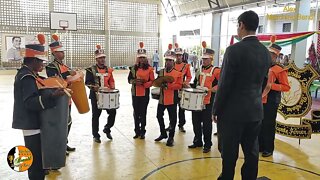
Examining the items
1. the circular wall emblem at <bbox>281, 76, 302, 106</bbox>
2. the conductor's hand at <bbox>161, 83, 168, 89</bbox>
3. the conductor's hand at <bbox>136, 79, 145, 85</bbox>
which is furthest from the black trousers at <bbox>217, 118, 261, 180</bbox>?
the circular wall emblem at <bbox>281, 76, 302, 106</bbox>

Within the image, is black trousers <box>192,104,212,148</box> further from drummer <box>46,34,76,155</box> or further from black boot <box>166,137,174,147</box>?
drummer <box>46,34,76,155</box>

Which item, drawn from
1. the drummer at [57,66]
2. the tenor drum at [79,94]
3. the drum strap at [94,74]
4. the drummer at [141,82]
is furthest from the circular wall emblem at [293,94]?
the drummer at [57,66]

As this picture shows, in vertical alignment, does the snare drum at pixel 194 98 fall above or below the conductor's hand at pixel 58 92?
below

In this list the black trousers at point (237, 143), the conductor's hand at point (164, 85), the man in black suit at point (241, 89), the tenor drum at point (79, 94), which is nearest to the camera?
the man in black suit at point (241, 89)

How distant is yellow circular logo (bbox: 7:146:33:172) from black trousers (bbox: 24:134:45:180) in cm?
4

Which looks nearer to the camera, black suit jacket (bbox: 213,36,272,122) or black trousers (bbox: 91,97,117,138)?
black suit jacket (bbox: 213,36,272,122)

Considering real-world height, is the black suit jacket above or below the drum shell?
above

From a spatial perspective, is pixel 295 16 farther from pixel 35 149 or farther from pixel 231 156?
pixel 35 149

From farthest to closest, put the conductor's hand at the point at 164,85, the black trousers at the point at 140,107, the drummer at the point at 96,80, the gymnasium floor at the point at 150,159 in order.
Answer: the black trousers at the point at 140,107 → the drummer at the point at 96,80 → the conductor's hand at the point at 164,85 → the gymnasium floor at the point at 150,159

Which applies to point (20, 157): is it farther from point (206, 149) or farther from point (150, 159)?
point (206, 149)

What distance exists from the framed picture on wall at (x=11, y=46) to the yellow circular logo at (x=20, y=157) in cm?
1518

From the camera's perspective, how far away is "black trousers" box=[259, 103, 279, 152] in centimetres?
432

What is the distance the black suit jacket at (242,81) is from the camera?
2471mm

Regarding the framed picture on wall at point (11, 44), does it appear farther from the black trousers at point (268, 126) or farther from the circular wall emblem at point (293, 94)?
the black trousers at point (268, 126)
